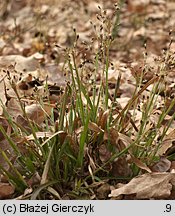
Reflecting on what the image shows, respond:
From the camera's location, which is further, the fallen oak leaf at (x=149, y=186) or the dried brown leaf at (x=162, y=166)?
the dried brown leaf at (x=162, y=166)

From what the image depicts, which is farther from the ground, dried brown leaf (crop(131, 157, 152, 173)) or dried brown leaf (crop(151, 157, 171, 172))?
dried brown leaf (crop(131, 157, 152, 173))

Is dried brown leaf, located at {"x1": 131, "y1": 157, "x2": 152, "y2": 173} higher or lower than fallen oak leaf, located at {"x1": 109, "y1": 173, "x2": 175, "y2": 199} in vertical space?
higher

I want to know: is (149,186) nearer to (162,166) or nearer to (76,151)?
(162,166)

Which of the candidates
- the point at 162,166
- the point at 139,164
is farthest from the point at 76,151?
the point at 162,166

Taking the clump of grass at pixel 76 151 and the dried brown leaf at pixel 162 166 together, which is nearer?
the clump of grass at pixel 76 151

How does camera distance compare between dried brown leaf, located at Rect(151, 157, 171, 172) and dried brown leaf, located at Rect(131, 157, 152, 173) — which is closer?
dried brown leaf, located at Rect(131, 157, 152, 173)

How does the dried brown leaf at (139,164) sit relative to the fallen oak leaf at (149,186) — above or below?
above

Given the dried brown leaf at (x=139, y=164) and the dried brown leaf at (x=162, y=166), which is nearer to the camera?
the dried brown leaf at (x=139, y=164)

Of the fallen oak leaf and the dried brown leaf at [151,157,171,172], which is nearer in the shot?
the fallen oak leaf

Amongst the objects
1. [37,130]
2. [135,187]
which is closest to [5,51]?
[37,130]
